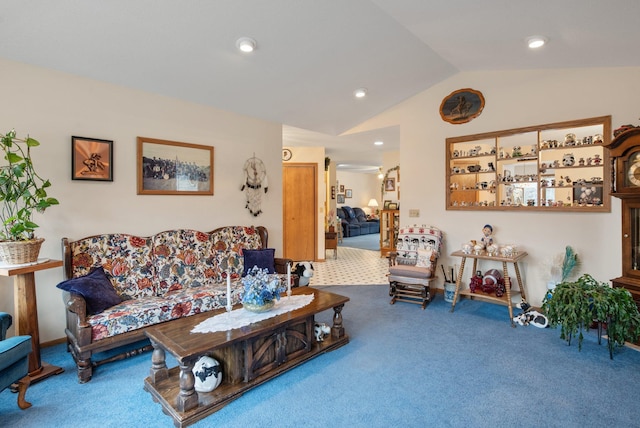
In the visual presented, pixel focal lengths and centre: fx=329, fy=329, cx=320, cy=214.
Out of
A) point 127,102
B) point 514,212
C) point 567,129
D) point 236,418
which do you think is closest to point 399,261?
point 514,212

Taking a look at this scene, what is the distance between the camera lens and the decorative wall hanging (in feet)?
14.4

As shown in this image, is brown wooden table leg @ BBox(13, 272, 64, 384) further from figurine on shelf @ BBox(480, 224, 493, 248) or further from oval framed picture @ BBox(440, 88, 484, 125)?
oval framed picture @ BBox(440, 88, 484, 125)

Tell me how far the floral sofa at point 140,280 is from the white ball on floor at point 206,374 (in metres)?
0.79

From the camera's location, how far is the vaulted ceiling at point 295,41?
242cm

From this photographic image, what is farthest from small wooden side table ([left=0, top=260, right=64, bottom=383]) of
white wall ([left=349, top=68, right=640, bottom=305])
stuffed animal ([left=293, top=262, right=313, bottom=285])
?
white wall ([left=349, top=68, right=640, bottom=305])

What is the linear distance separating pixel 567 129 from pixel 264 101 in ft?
11.6

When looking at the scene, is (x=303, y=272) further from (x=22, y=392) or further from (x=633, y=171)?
(x=633, y=171)

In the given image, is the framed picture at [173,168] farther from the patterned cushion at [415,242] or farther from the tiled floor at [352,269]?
the patterned cushion at [415,242]

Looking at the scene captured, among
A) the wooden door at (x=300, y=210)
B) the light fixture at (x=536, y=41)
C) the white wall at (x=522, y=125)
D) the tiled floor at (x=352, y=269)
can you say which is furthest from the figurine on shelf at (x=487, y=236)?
the wooden door at (x=300, y=210)

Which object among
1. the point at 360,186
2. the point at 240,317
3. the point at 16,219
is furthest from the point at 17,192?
the point at 360,186

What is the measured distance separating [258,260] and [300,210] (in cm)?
330

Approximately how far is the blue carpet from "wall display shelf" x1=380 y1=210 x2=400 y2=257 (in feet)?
13.9

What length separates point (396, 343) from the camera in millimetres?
2967

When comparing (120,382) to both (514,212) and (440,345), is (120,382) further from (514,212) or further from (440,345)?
(514,212)
